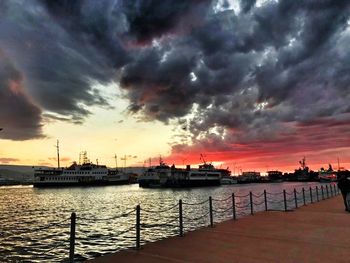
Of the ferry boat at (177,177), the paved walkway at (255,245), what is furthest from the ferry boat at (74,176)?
the paved walkway at (255,245)

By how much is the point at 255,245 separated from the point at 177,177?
125 m

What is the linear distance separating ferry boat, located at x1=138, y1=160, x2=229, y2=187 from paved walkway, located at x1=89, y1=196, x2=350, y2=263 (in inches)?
4758

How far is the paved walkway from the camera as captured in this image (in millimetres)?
7996

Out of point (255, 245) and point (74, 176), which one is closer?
point (255, 245)

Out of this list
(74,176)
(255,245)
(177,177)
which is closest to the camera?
(255,245)

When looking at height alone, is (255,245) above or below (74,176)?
below

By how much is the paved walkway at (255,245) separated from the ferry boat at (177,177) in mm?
120847

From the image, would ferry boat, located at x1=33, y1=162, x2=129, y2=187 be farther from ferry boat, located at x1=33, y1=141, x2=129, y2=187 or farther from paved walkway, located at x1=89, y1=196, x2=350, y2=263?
paved walkway, located at x1=89, y1=196, x2=350, y2=263

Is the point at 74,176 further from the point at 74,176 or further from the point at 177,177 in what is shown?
the point at 177,177

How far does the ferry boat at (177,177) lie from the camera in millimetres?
133500

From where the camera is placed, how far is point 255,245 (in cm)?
932

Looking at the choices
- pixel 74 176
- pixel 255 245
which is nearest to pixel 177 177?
pixel 74 176

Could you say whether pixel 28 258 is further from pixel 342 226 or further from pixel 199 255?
pixel 342 226

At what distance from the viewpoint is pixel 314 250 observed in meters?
8.59
